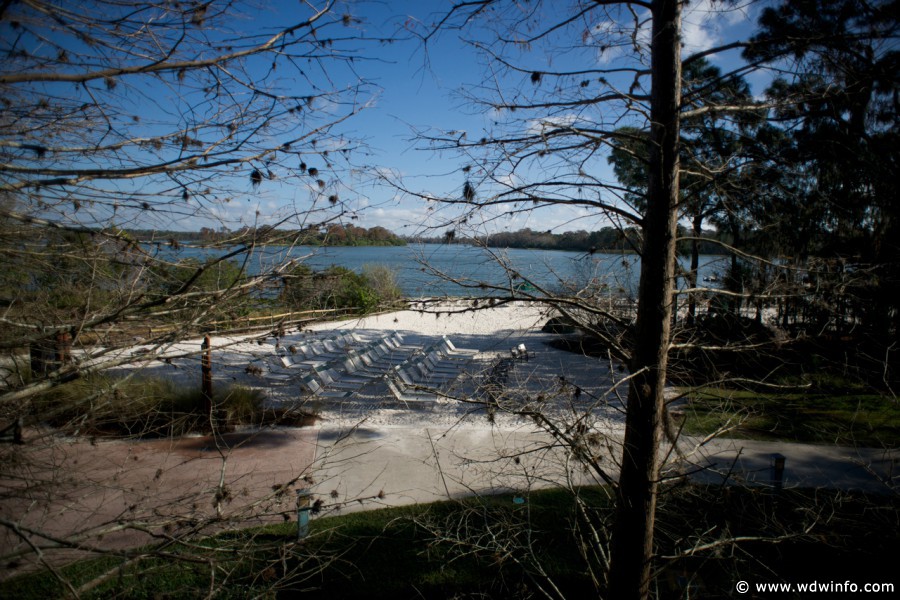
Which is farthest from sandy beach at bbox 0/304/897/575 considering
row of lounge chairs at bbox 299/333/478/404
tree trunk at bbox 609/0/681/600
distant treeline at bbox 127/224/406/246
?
distant treeline at bbox 127/224/406/246

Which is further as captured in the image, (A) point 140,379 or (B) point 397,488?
(A) point 140,379

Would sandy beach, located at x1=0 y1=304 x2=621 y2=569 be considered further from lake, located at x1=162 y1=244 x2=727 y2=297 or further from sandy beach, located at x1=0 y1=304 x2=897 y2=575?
lake, located at x1=162 y1=244 x2=727 y2=297

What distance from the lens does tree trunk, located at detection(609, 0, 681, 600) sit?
299cm

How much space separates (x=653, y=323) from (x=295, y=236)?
8.59 ft

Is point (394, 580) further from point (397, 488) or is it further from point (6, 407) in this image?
point (6, 407)

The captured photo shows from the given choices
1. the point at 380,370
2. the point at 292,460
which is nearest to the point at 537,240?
the point at 292,460

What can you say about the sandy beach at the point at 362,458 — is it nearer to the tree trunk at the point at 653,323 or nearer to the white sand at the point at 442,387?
the white sand at the point at 442,387

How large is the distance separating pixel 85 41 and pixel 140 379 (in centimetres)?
824

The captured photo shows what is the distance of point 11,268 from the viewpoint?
11.3 feet

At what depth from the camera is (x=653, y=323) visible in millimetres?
3055

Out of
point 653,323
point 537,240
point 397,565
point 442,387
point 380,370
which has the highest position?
point 537,240

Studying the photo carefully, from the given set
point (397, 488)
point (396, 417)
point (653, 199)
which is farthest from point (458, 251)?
point (396, 417)

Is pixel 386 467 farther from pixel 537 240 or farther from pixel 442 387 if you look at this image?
pixel 537 240

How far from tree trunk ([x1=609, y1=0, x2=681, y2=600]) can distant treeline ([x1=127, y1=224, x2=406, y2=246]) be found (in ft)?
5.87
